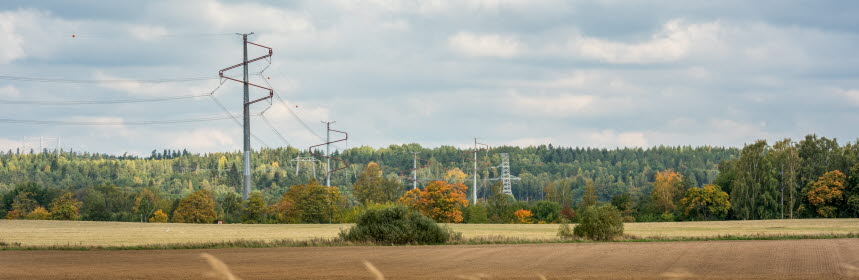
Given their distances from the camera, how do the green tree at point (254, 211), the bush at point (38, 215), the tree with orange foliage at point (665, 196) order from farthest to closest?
the tree with orange foliage at point (665, 196) → the bush at point (38, 215) → the green tree at point (254, 211)

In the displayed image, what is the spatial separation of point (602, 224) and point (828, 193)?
74.9 meters

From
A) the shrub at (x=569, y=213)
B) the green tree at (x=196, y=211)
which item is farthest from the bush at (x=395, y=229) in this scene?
the shrub at (x=569, y=213)

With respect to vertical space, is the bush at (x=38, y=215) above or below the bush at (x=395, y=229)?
below

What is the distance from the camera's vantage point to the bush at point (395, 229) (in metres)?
59.2

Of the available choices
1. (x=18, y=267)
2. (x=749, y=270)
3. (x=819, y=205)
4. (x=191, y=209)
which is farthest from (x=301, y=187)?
(x=749, y=270)

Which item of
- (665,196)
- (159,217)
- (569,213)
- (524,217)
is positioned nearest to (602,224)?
(524,217)

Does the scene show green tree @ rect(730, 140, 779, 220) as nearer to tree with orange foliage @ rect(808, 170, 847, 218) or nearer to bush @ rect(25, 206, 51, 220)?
tree with orange foliage @ rect(808, 170, 847, 218)

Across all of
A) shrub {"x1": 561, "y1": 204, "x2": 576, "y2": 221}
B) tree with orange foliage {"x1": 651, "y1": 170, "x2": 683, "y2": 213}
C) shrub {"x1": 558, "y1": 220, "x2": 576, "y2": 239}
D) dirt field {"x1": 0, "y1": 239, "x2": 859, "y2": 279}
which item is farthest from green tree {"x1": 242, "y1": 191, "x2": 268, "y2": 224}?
dirt field {"x1": 0, "y1": 239, "x2": 859, "y2": 279}

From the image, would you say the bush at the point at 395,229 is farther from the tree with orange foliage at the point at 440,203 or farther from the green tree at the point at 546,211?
the green tree at the point at 546,211

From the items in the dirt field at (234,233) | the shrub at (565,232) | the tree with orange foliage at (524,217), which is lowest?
the tree with orange foliage at (524,217)

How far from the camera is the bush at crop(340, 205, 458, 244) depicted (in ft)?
194

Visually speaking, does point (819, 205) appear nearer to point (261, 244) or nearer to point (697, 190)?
point (697, 190)

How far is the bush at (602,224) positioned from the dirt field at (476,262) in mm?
4349

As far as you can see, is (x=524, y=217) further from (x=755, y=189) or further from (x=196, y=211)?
(x=196, y=211)
